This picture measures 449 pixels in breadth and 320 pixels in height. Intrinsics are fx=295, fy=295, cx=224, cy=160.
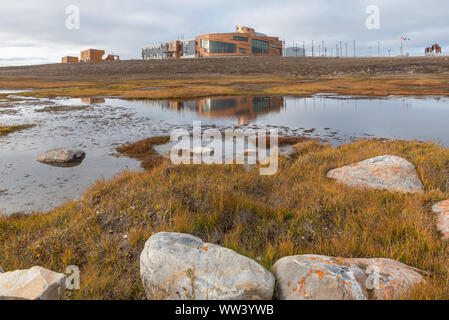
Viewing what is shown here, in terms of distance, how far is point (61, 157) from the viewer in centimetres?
1348

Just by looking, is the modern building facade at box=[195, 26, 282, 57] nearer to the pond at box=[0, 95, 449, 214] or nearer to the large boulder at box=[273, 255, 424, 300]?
the pond at box=[0, 95, 449, 214]

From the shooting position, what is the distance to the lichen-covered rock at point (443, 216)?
4973 millimetres

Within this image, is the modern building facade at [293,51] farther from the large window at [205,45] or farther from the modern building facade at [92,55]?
the modern building facade at [92,55]

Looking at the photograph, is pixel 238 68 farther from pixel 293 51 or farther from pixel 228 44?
pixel 293 51

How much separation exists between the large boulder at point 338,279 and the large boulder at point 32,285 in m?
2.59

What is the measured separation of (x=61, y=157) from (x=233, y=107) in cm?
2115

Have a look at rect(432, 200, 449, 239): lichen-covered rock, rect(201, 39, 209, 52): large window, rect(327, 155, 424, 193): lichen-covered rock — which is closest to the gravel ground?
rect(201, 39, 209, 52): large window

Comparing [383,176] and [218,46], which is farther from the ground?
[218,46]

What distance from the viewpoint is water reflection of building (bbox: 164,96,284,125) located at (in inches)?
1071

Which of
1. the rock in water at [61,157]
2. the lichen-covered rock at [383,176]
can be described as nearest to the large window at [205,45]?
the rock in water at [61,157]

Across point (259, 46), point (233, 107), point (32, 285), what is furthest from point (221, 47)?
point (32, 285)

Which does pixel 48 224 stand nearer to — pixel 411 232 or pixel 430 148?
pixel 411 232

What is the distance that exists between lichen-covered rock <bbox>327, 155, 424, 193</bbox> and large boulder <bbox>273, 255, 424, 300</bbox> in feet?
13.0

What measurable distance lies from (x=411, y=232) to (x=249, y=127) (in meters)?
17.5
